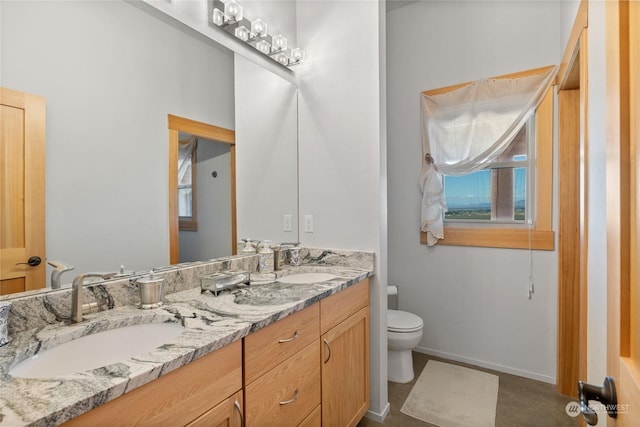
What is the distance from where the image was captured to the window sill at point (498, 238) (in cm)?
226

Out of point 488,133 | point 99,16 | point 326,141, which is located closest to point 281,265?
point 326,141

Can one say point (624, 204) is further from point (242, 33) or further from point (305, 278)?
point (242, 33)

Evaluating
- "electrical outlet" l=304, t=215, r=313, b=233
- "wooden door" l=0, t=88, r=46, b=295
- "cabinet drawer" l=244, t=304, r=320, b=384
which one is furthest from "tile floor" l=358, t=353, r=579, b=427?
"wooden door" l=0, t=88, r=46, b=295

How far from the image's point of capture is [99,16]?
1163 millimetres

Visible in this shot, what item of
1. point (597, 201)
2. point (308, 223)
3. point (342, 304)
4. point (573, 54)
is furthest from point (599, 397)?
point (573, 54)

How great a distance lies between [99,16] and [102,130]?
41 centimetres

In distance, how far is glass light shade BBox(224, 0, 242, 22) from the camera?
1.63 meters

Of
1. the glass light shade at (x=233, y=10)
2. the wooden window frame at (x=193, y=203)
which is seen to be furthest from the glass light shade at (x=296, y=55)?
the wooden window frame at (x=193, y=203)

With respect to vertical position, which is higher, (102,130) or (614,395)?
(102,130)

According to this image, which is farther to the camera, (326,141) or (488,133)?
(488,133)

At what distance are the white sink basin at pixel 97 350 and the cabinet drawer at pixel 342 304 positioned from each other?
0.63m

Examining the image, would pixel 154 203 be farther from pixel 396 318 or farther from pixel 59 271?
pixel 396 318

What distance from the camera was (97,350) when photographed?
932mm

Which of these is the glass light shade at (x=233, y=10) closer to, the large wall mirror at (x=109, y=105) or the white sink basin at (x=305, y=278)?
the large wall mirror at (x=109, y=105)
